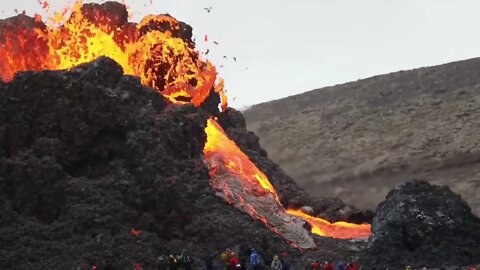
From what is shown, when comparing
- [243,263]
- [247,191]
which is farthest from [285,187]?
[243,263]

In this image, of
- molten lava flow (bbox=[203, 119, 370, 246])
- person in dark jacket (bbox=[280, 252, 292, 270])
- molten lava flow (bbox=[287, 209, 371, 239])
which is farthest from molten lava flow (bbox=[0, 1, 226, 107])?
person in dark jacket (bbox=[280, 252, 292, 270])

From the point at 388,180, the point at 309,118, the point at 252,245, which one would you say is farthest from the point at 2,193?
the point at 309,118

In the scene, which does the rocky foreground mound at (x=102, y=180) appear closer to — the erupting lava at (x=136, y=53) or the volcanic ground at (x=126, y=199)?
the volcanic ground at (x=126, y=199)

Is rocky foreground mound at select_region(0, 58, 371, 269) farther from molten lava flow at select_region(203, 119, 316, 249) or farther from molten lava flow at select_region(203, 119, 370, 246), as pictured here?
molten lava flow at select_region(203, 119, 370, 246)

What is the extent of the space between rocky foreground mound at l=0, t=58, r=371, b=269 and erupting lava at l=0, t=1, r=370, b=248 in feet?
18.1

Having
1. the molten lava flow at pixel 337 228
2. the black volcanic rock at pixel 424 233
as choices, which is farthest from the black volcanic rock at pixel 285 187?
the black volcanic rock at pixel 424 233

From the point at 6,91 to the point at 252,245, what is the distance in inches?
578

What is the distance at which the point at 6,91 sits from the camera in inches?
1209

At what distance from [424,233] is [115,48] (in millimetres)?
26011

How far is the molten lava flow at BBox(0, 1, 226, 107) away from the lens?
41.5 meters

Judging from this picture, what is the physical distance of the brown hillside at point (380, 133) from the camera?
58094 mm

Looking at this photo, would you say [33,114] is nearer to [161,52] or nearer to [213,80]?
[161,52]

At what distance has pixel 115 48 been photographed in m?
43.5

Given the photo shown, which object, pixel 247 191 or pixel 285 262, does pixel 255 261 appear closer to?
pixel 285 262
